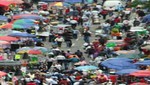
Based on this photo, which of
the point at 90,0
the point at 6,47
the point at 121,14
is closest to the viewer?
the point at 6,47

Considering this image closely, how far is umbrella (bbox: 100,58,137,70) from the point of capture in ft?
153

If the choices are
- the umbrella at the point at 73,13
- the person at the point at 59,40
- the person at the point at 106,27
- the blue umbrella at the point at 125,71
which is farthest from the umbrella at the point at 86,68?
the umbrella at the point at 73,13

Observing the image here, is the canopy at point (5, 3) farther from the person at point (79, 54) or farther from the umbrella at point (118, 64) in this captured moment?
the umbrella at point (118, 64)

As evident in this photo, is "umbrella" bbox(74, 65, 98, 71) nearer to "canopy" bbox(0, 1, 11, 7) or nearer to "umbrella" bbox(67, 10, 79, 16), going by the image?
"canopy" bbox(0, 1, 11, 7)

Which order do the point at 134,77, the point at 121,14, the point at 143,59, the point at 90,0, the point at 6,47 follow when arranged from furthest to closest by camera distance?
the point at 90,0, the point at 121,14, the point at 6,47, the point at 143,59, the point at 134,77

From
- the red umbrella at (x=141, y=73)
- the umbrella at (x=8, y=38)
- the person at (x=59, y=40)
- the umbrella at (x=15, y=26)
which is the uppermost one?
the red umbrella at (x=141, y=73)

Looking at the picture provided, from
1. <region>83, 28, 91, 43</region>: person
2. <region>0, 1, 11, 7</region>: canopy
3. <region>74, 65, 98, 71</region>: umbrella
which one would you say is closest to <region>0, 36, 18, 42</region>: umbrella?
<region>83, 28, 91, 43</region>: person

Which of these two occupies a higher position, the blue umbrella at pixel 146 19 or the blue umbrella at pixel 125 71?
the blue umbrella at pixel 125 71

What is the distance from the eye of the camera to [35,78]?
45.9 m

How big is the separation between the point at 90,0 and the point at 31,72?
79.2 ft

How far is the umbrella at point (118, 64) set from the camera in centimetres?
4675

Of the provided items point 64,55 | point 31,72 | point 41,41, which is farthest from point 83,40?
point 31,72

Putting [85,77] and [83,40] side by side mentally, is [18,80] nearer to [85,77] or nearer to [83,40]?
[85,77]

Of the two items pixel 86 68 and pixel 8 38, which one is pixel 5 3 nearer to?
pixel 8 38
